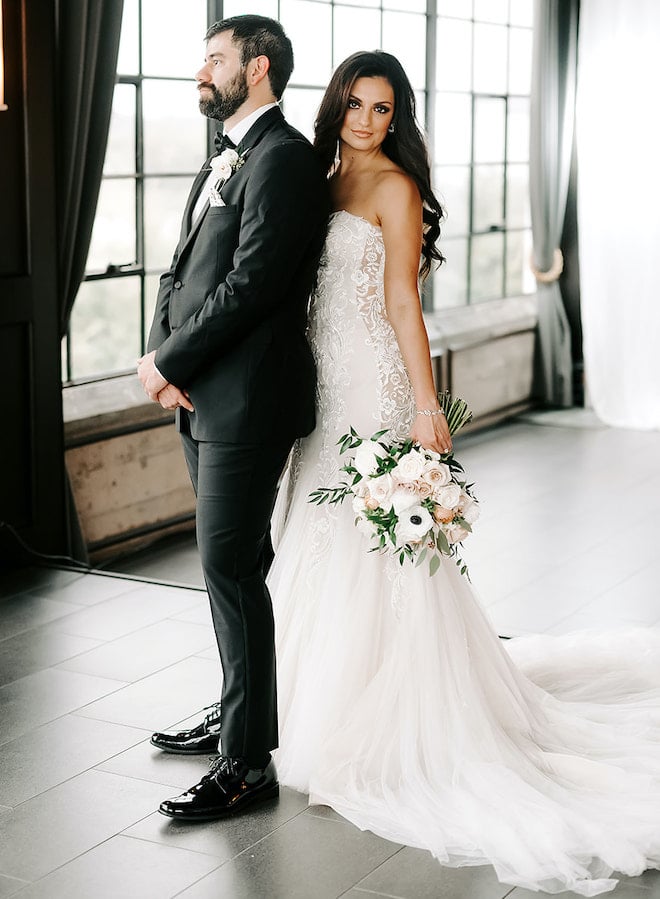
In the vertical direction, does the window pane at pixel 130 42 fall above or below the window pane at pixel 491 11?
below

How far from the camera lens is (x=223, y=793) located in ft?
9.14

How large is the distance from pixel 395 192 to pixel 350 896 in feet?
4.96

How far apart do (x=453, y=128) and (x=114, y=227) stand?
3243 mm

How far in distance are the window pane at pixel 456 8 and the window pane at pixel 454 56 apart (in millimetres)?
41

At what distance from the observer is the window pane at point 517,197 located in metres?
8.73

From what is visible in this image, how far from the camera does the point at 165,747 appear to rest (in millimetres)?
3135

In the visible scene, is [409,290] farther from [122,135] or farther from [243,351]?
[122,135]

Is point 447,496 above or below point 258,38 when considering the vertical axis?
below

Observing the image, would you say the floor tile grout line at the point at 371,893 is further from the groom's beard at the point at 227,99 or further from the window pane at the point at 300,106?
the window pane at the point at 300,106

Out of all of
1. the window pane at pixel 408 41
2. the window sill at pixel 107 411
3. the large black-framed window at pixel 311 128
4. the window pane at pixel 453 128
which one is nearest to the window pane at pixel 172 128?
the large black-framed window at pixel 311 128

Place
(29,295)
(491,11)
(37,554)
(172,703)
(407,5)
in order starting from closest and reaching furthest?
(172,703) → (29,295) → (37,554) → (407,5) → (491,11)

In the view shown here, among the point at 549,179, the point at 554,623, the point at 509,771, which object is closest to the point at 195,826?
the point at 509,771

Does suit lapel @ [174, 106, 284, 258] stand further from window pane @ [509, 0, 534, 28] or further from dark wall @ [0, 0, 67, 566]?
window pane @ [509, 0, 534, 28]

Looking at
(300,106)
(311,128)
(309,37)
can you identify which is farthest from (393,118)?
(309,37)
